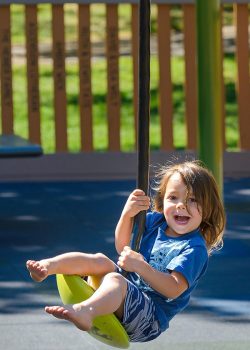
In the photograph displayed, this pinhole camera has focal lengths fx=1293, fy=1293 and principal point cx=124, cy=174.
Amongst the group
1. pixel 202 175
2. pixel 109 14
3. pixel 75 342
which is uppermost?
pixel 109 14

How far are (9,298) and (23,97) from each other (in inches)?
268

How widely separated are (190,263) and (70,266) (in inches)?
16.2

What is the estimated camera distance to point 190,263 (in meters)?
4.30

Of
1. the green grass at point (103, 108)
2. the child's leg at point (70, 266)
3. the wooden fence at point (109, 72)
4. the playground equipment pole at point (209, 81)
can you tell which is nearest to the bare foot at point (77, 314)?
the child's leg at point (70, 266)

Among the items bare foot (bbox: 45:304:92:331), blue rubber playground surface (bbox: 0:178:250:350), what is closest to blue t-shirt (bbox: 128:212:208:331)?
bare foot (bbox: 45:304:92:331)

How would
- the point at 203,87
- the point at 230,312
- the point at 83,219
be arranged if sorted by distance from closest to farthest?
the point at 230,312, the point at 203,87, the point at 83,219

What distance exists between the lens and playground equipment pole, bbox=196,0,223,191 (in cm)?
648

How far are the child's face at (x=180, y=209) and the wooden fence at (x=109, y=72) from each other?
5530 mm

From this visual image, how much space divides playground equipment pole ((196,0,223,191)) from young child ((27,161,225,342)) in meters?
2.00

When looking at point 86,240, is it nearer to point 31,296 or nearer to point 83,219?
point 83,219

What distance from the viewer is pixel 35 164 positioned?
9734 millimetres

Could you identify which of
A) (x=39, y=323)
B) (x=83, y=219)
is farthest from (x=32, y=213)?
(x=39, y=323)

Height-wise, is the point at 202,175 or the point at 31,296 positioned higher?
the point at 202,175

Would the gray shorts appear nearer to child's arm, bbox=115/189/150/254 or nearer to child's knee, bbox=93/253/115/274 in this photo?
child's knee, bbox=93/253/115/274
